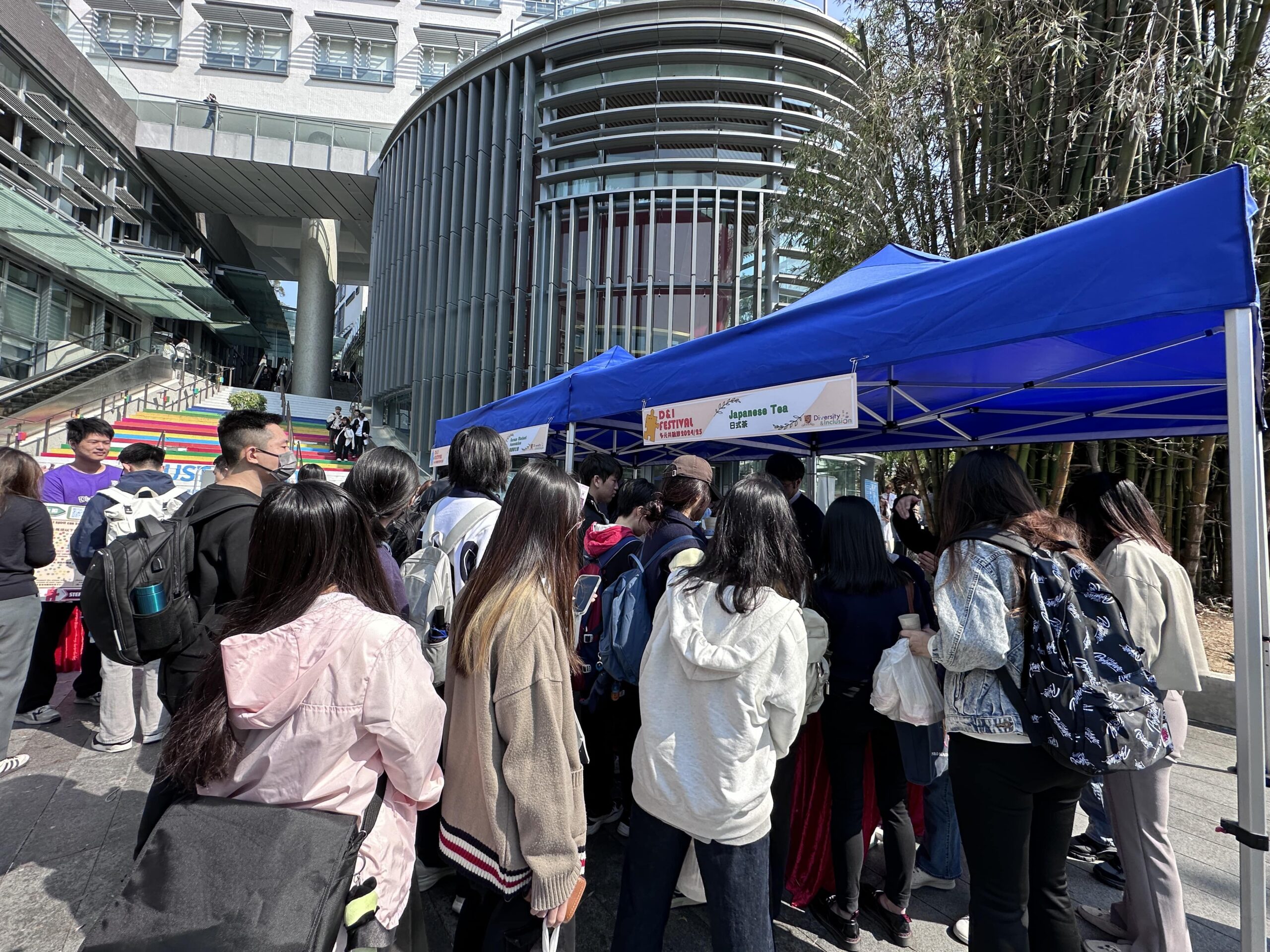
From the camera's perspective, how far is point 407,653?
146 centimetres

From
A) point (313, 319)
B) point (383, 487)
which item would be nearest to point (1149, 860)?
point (383, 487)

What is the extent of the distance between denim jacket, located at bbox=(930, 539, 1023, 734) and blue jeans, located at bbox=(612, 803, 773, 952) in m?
0.75

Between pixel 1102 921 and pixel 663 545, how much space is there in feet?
7.60

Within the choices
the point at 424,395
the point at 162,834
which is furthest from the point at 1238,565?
the point at 424,395

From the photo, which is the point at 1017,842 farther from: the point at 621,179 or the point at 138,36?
the point at 138,36

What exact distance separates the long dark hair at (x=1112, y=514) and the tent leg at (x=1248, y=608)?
89 cm

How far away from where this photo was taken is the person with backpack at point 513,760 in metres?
1.59

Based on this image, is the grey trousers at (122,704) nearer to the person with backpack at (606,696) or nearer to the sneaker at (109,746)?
the sneaker at (109,746)

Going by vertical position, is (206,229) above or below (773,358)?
above

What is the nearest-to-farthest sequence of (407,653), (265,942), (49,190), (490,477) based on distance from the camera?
(265,942)
(407,653)
(490,477)
(49,190)

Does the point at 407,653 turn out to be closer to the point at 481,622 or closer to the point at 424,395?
the point at 481,622

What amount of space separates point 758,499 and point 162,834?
1.66 metres

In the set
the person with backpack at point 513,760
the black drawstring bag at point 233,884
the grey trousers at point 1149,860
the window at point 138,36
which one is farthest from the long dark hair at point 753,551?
the window at point 138,36

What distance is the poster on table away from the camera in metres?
4.21
